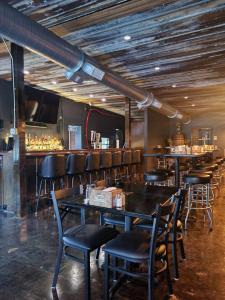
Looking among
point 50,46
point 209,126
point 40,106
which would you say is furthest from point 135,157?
point 209,126

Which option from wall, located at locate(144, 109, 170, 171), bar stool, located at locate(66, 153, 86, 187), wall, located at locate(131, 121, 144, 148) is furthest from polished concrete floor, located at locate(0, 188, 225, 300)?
wall, located at locate(131, 121, 144, 148)

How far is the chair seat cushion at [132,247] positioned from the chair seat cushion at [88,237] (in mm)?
117

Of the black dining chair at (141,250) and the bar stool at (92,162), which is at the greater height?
the bar stool at (92,162)

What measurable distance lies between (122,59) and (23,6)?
221 cm

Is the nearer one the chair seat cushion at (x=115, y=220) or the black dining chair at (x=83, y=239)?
the black dining chair at (x=83, y=239)

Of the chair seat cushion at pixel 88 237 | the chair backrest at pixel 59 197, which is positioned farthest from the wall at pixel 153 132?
the chair seat cushion at pixel 88 237

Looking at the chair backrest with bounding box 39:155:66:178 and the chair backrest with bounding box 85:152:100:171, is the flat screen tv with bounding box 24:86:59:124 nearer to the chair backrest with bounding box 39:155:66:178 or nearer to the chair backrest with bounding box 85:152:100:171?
the chair backrest with bounding box 85:152:100:171

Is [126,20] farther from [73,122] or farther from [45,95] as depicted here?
[73,122]

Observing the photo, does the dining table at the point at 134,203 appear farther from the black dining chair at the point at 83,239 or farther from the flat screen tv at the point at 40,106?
the flat screen tv at the point at 40,106

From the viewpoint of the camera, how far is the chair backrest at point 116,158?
6.30 metres

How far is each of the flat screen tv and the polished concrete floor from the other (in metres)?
4.50

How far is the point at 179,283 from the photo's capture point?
2.26 meters

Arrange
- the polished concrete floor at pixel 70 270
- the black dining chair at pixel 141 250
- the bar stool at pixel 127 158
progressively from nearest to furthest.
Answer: the black dining chair at pixel 141 250
the polished concrete floor at pixel 70 270
the bar stool at pixel 127 158

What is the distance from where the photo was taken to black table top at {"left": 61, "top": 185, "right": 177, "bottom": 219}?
1995mm
